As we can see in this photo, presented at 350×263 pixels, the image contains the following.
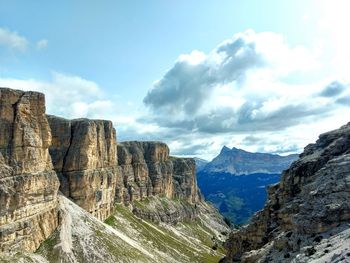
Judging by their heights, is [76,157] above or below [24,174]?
above

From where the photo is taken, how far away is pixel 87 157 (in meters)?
180

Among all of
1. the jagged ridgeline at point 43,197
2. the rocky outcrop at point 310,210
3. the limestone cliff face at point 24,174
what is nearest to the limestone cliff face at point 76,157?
the jagged ridgeline at point 43,197

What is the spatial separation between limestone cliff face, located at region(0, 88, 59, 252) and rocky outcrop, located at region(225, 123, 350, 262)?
65364 millimetres

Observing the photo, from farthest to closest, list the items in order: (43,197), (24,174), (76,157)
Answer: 1. (76,157)
2. (43,197)
3. (24,174)

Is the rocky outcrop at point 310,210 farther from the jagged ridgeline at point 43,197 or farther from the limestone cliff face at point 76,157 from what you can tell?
the limestone cliff face at point 76,157

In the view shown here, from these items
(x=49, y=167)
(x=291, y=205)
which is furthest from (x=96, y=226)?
(x=291, y=205)

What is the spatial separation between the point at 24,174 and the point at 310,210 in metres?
89.0

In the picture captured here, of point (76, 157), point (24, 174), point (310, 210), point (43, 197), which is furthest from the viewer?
point (76, 157)

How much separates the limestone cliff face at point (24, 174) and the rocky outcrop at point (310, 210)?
214ft

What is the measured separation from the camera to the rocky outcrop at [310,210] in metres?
53.5

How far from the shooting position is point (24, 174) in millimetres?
121250

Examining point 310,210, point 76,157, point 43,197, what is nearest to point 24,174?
point 43,197

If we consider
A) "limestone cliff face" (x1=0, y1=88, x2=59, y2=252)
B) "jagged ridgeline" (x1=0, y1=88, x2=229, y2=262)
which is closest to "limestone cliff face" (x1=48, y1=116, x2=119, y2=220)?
"jagged ridgeline" (x1=0, y1=88, x2=229, y2=262)

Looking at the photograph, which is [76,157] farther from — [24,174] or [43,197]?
[24,174]
